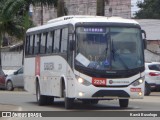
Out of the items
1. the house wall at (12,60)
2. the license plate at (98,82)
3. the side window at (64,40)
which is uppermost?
the side window at (64,40)

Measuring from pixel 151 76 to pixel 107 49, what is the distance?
11552 mm

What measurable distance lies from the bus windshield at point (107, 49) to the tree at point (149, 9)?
207 ft

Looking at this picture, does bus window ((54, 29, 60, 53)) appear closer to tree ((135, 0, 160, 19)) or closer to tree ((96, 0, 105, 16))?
tree ((96, 0, 105, 16))

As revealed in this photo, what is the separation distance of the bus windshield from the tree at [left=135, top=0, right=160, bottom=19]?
207ft

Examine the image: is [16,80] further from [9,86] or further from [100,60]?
[100,60]

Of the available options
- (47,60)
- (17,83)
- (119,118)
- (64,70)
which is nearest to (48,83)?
(47,60)

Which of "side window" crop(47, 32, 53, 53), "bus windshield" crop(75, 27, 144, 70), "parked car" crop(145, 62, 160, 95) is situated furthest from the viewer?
"parked car" crop(145, 62, 160, 95)

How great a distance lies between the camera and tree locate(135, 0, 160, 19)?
84875 millimetres

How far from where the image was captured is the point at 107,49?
67.8 feet

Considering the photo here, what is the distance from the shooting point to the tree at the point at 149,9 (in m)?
84.9

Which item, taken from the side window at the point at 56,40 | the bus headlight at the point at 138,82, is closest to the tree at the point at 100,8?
the side window at the point at 56,40

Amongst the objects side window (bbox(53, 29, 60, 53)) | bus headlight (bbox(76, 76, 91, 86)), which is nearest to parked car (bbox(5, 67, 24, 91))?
side window (bbox(53, 29, 60, 53))

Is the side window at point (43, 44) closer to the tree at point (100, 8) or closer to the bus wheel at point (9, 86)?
the tree at point (100, 8)

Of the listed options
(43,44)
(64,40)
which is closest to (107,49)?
(64,40)
